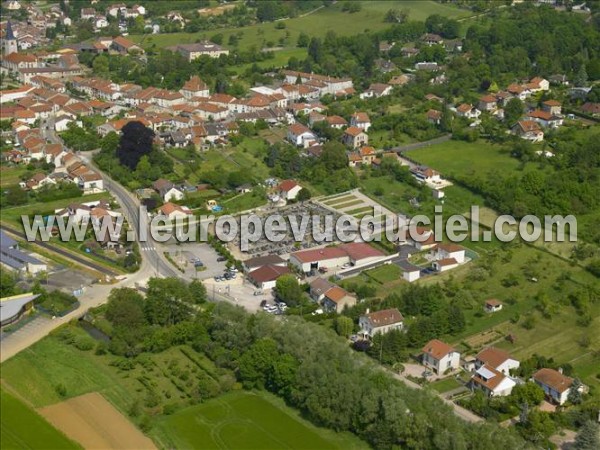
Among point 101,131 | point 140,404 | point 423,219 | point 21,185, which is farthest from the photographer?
point 101,131

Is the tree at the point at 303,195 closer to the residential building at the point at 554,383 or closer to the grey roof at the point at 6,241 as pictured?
the grey roof at the point at 6,241

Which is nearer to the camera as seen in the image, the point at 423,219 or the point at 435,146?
the point at 423,219

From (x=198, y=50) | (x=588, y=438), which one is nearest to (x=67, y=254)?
(x=588, y=438)

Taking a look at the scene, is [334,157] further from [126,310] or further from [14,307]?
[14,307]

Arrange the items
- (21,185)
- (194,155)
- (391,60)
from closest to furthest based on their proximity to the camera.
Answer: (21,185) → (194,155) → (391,60)

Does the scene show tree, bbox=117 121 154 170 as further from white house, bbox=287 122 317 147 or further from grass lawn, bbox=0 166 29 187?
white house, bbox=287 122 317 147

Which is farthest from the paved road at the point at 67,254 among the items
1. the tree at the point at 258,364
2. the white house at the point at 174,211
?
the tree at the point at 258,364

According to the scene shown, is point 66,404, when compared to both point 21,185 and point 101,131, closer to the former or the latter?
point 21,185

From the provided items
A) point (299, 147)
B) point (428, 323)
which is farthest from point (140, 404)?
point (299, 147)
